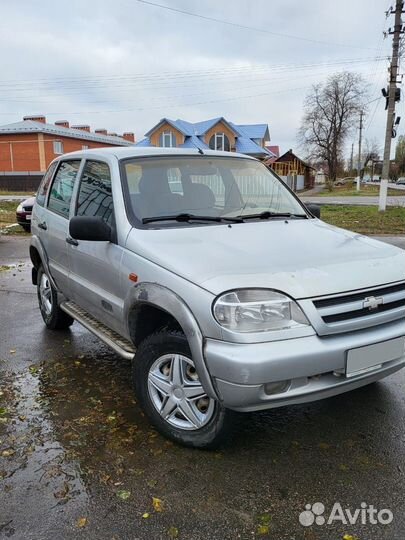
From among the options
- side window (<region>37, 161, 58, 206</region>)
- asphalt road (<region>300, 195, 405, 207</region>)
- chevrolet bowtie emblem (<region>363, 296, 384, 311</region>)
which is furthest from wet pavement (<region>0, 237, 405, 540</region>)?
asphalt road (<region>300, 195, 405, 207</region>)

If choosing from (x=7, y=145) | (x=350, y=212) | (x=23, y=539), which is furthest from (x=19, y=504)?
(x=7, y=145)

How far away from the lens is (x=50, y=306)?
203 inches

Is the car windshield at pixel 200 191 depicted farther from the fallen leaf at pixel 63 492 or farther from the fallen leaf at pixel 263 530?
the fallen leaf at pixel 263 530

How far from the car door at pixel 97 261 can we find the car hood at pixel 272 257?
348 mm

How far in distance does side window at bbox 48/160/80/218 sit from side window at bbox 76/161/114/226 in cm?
27

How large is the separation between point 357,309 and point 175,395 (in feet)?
3.97

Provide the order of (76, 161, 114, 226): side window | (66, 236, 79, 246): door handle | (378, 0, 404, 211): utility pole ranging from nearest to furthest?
1. (76, 161, 114, 226): side window
2. (66, 236, 79, 246): door handle
3. (378, 0, 404, 211): utility pole

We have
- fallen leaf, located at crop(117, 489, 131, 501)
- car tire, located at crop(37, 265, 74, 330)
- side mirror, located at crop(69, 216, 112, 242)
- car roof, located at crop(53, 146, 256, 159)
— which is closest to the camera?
fallen leaf, located at crop(117, 489, 131, 501)

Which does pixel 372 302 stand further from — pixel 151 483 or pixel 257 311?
pixel 151 483

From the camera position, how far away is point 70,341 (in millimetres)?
4930

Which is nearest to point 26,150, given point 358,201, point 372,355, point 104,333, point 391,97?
point 358,201

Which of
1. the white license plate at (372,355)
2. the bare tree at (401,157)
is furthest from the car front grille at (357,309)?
the bare tree at (401,157)

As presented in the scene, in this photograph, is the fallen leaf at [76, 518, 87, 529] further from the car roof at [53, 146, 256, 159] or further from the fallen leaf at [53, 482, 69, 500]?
the car roof at [53, 146, 256, 159]

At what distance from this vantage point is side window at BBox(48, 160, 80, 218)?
4391 mm
